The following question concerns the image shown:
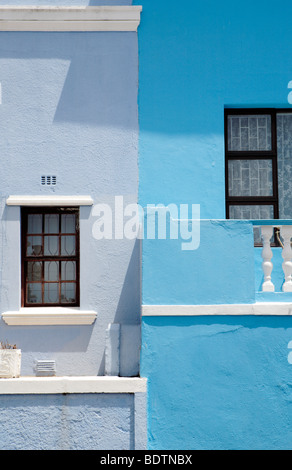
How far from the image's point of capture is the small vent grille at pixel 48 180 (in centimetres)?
786

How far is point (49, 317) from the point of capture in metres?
7.56

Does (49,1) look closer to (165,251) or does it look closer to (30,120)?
(30,120)

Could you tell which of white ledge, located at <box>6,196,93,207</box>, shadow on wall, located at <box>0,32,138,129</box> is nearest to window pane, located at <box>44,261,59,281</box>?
white ledge, located at <box>6,196,93,207</box>

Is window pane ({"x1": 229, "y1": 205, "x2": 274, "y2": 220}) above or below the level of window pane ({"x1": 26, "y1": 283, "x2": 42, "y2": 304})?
above

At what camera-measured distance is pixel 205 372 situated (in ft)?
21.7

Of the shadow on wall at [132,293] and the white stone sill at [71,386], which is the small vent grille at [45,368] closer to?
the white stone sill at [71,386]

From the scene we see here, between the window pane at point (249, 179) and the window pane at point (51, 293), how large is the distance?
2.72 meters

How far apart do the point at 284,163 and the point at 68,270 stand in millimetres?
3329

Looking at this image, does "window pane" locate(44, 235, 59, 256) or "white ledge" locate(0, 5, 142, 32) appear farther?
"window pane" locate(44, 235, 59, 256)

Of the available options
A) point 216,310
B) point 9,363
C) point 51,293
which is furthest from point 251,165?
point 9,363

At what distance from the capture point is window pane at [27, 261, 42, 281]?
26.2ft

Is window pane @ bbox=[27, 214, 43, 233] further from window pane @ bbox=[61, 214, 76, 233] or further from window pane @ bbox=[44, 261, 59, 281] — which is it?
window pane @ bbox=[44, 261, 59, 281]

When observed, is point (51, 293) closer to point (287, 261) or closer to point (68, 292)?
point (68, 292)

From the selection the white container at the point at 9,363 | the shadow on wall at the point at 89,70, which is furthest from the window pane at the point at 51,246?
the shadow on wall at the point at 89,70
